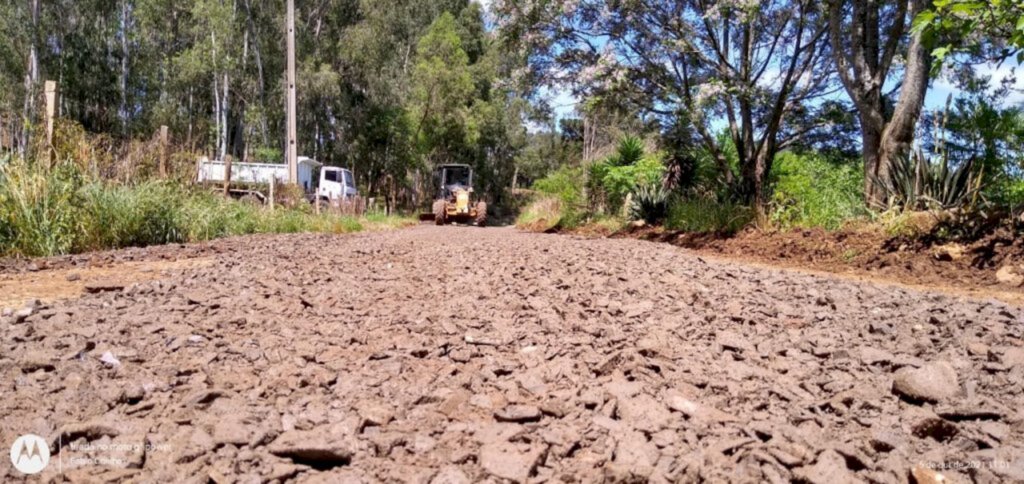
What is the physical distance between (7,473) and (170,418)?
0.34 meters

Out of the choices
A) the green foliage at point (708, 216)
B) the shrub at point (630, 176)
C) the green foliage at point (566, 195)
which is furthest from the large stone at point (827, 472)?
the green foliage at point (566, 195)

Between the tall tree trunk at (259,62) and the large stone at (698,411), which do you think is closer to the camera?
the large stone at (698,411)

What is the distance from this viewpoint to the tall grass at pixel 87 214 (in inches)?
211

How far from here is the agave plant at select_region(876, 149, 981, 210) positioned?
248 inches

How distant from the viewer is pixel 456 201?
770 inches

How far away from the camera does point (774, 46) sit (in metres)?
11.6

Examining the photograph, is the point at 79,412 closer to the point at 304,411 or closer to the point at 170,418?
the point at 170,418

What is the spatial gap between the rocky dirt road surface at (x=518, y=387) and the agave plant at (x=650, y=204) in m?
9.49

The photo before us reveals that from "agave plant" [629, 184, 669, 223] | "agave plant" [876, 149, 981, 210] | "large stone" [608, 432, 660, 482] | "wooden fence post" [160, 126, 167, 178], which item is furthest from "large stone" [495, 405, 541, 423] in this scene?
"agave plant" [629, 184, 669, 223]

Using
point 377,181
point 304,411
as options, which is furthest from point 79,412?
point 377,181

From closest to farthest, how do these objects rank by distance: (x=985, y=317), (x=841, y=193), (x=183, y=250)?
(x=985, y=317) → (x=183, y=250) → (x=841, y=193)

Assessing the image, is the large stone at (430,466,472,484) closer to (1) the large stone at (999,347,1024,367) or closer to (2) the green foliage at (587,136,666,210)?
(1) the large stone at (999,347,1024,367)

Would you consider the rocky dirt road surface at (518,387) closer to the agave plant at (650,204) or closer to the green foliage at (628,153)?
the agave plant at (650,204)

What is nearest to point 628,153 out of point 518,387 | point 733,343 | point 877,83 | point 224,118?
point 877,83
